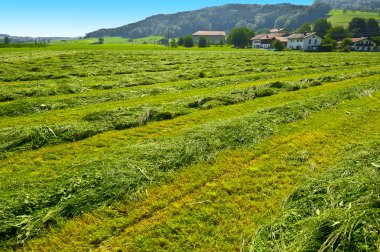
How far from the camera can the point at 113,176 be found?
24.0ft

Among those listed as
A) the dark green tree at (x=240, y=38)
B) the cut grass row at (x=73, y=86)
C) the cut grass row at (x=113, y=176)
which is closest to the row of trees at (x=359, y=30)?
the dark green tree at (x=240, y=38)

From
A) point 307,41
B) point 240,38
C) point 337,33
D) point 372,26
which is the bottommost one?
point 307,41

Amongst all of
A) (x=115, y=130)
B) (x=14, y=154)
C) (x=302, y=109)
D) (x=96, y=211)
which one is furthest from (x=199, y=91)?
(x=96, y=211)

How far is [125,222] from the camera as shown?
6.05 m

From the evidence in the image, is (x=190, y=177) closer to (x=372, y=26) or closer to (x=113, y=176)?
(x=113, y=176)

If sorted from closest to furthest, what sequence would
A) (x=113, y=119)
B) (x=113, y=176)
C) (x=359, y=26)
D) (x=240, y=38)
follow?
(x=113, y=176) < (x=113, y=119) < (x=240, y=38) < (x=359, y=26)

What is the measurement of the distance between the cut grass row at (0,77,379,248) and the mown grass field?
30 mm

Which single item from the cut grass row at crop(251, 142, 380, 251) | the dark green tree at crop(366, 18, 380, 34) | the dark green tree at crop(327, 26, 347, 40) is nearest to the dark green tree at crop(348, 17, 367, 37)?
the dark green tree at crop(366, 18, 380, 34)

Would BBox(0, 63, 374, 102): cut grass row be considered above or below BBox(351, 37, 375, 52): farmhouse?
below

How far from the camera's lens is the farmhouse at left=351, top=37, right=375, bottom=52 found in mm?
98625

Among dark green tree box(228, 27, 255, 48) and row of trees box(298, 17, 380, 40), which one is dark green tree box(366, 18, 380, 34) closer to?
row of trees box(298, 17, 380, 40)

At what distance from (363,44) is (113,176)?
380 ft

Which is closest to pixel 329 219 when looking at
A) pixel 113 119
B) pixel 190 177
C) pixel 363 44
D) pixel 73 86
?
pixel 190 177

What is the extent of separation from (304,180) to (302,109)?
23.1 feet
